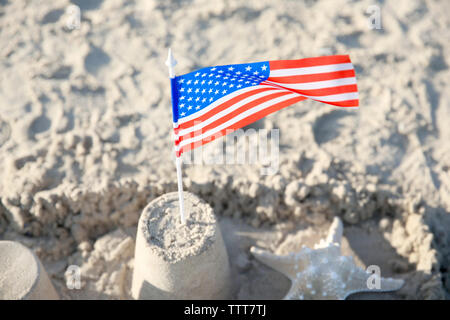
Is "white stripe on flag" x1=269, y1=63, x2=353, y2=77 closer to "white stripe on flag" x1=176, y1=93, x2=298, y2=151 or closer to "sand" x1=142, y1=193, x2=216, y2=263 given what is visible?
"white stripe on flag" x1=176, y1=93, x2=298, y2=151

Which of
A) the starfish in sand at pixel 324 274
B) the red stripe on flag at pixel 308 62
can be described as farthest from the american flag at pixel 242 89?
the starfish in sand at pixel 324 274

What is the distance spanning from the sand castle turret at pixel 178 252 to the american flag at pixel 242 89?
646 mm

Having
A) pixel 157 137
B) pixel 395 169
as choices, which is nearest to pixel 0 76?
pixel 157 137

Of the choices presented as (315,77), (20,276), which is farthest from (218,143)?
(20,276)

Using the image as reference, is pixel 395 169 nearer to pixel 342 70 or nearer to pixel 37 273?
pixel 342 70

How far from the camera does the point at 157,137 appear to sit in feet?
17.6

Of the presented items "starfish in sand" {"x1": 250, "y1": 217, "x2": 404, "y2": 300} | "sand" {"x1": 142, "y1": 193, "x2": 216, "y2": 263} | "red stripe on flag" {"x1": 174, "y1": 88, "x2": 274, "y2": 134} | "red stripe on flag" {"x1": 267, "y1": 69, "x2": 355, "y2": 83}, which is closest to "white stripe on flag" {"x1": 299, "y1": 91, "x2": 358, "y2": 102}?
"red stripe on flag" {"x1": 267, "y1": 69, "x2": 355, "y2": 83}

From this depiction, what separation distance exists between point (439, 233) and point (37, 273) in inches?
155

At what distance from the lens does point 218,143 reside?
17.3ft

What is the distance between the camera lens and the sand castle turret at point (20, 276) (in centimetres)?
352

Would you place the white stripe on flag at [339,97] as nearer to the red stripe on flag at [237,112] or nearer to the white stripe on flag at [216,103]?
the red stripe on flag at [237,112]

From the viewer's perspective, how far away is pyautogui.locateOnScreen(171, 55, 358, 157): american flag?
338 cm

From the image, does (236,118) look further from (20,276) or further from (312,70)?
(20,276)

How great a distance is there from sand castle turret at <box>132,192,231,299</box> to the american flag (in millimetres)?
646
